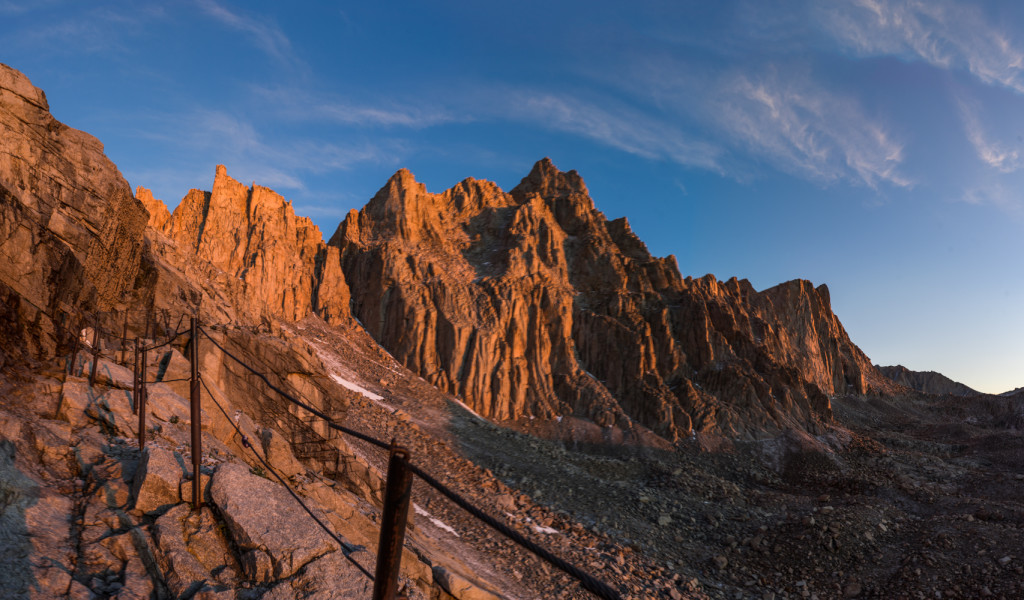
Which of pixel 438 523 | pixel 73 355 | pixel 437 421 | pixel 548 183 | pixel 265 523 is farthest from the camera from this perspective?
pixel 548 183

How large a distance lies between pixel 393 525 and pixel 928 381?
657 feet

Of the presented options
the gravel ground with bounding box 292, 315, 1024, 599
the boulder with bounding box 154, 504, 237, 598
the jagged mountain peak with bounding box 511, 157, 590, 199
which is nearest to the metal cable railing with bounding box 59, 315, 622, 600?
the boulder with bounding box 154, 504, 237, 598

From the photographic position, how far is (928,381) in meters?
154

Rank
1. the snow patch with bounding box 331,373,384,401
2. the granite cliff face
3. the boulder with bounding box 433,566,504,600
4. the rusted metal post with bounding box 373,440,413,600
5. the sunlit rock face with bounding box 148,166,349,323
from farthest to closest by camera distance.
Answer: the sunlit rock face with bounding box 148,166,349,323, the snow patch with bounding box 331,373,384,401, the boulder with bounding box 433,566,504,600, the granite cliff face, the rusted metal post with bounding box 373,440,413,600

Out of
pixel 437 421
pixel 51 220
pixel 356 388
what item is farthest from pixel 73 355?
pixel 437 421

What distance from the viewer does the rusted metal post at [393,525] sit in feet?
10.7

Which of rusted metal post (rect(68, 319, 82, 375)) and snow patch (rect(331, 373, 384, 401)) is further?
snow patch (rect(331, 373, 384, 401))

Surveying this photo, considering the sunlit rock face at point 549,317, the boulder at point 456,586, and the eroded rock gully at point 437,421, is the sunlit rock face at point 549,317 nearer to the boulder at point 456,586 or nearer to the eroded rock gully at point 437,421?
the eroded rock gully at point 437,421

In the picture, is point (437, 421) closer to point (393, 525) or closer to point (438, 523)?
point (438, 523)

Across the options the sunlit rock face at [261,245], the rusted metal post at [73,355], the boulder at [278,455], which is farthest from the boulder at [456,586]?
the sunlit rock face at [261,245]

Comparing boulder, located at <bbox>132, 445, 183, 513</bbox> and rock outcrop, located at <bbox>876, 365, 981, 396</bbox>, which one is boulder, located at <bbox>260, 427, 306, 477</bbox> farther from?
rock outcrop, located at <bbox>876, 365, 981, 396</bbox>

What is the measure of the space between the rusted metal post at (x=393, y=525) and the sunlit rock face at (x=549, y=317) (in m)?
44.6

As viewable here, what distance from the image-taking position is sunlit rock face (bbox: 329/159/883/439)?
161ft

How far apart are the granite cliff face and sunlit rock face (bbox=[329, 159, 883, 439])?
34153 mm
